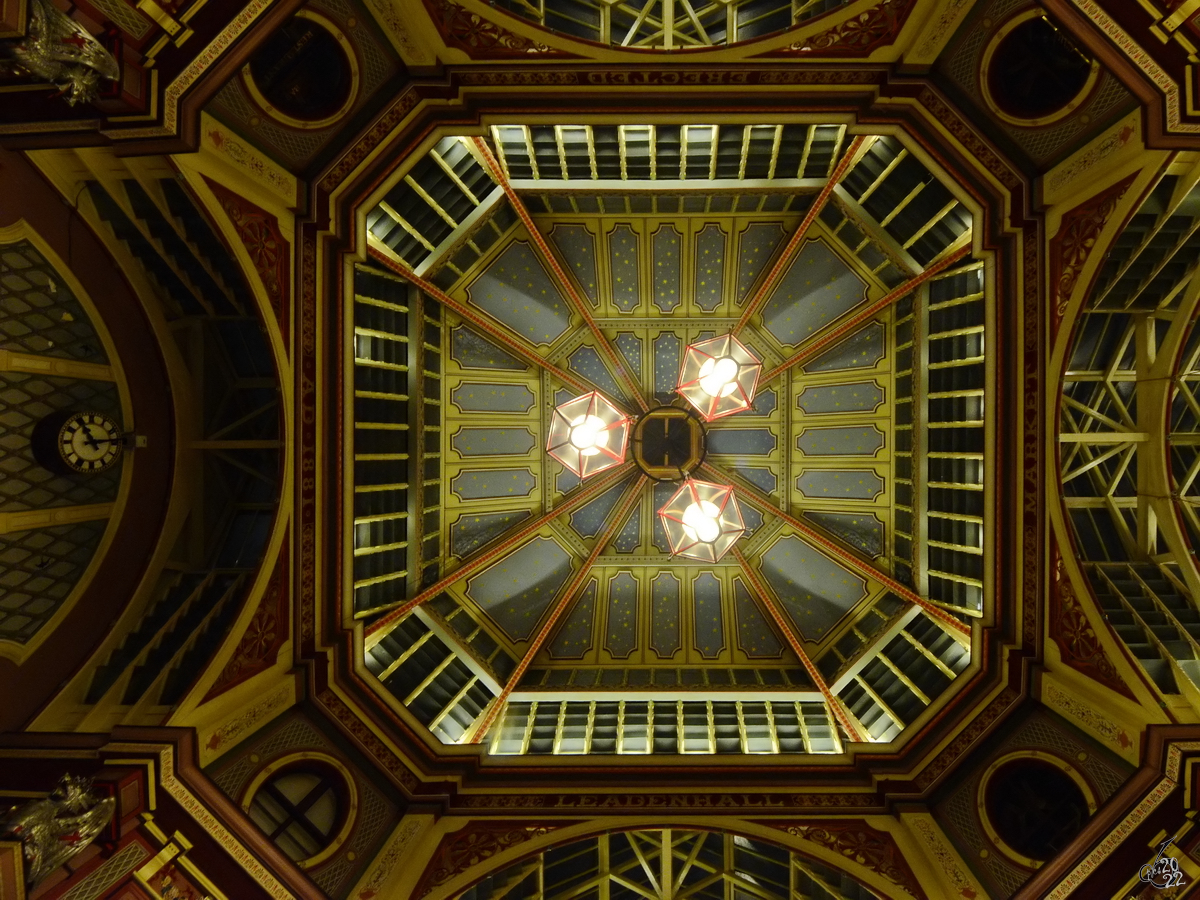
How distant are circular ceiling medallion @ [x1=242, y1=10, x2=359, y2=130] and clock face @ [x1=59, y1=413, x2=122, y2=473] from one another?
5887mm

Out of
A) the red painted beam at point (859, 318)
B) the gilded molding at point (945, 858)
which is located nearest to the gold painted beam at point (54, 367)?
the red painted beam at point (859, 318)

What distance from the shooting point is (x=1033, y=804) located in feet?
39.3

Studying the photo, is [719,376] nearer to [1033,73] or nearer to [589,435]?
[589,435]

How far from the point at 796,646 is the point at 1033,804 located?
508cm

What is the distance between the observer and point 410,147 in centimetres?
1223

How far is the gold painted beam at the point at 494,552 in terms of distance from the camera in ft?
47.4

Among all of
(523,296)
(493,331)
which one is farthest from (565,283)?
(493,331)

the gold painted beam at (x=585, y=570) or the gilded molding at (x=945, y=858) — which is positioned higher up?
the gold painted beam at (x=585, y=570)

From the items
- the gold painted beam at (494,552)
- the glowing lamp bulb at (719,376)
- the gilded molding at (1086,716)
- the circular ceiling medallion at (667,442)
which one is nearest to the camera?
the gilded molding at (1086,716)

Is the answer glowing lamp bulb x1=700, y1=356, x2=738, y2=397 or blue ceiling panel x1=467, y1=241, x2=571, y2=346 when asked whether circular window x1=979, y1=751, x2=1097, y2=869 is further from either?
blue ceiling panel x1=467, y1=241, x2=571, y2=346

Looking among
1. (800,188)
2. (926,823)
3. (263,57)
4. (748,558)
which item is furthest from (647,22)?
(926,823)

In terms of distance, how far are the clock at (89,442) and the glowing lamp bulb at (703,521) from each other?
34.3 ft

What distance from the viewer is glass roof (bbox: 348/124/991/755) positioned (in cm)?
1409

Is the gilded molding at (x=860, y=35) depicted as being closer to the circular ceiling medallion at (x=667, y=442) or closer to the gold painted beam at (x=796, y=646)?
the circular ceiling medallion at (x=667, y=442)
